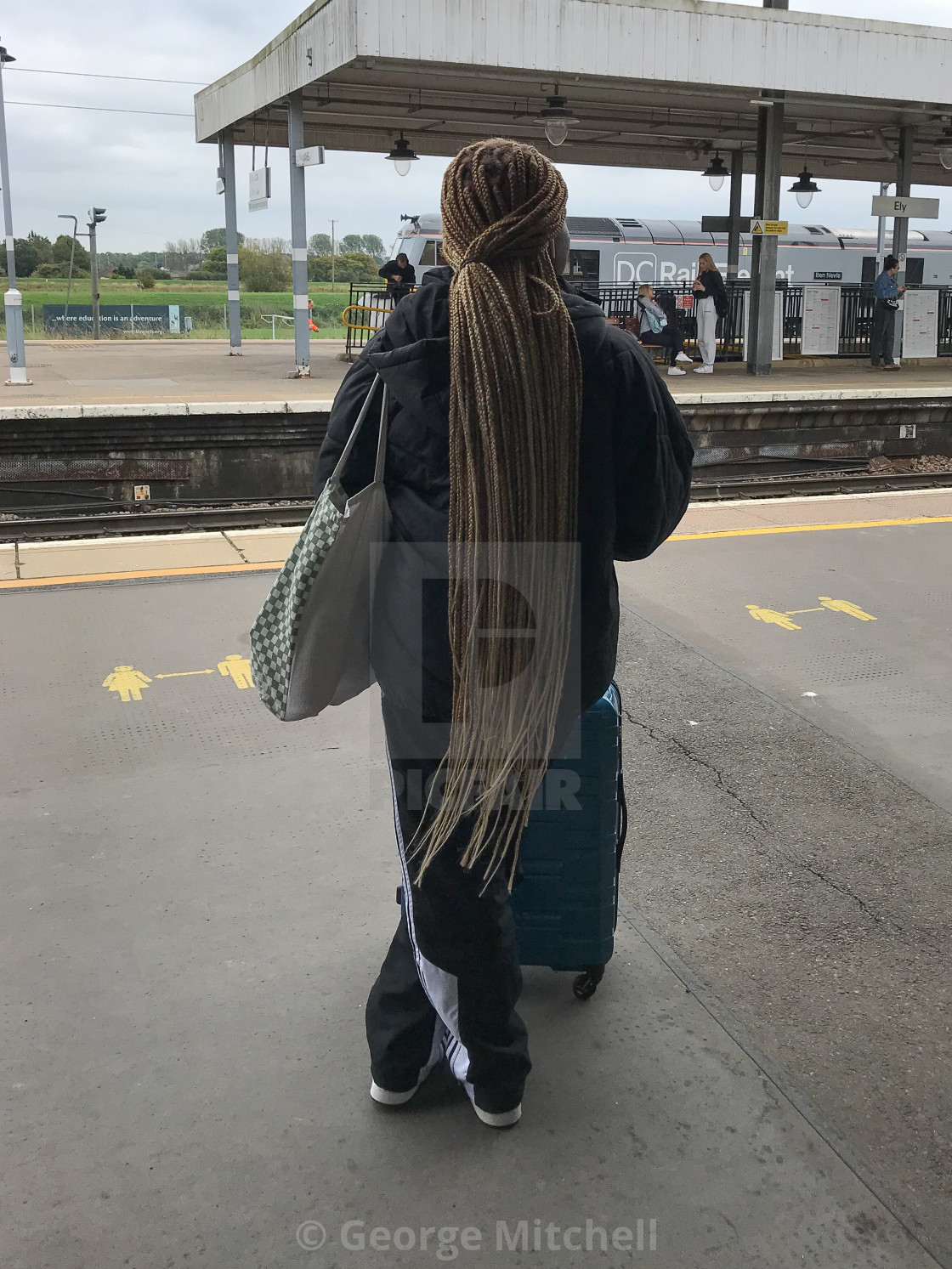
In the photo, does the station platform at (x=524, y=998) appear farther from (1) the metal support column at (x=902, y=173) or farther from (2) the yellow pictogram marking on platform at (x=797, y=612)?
(1) the metal support column at (x=902, y=173)

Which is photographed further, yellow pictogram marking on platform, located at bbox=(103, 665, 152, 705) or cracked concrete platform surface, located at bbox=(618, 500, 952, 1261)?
yellow pictogram marking on platform, located at bbox=(103, 665, 152, 705)

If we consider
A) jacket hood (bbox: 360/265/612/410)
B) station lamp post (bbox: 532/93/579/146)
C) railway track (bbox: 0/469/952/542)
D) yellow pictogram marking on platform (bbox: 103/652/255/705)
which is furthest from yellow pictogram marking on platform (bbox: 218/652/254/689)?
station lamp post (bbox: 532/93/579/146)

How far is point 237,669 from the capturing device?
16.8 feet

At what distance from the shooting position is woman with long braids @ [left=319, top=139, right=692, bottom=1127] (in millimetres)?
1858

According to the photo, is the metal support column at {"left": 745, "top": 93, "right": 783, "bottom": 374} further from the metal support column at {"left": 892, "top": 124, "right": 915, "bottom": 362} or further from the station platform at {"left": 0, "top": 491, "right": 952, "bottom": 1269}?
the station platform at {"left": 0, "top": 491, "right": 952, "bottom": 1269}

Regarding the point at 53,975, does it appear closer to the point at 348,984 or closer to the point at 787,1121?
the point at 348,984

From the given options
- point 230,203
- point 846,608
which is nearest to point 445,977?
point 846,608

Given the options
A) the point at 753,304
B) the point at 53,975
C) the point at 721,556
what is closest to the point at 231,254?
the point at 753,304

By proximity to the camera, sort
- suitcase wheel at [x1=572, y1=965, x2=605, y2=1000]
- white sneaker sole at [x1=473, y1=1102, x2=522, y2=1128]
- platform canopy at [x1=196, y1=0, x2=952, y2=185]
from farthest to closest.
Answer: platform canopy at [x1=196, y1=0, x2=952, y2=185] → suitcase wheel at [x1=572, y1=965, x2=605, y2=1000] → white sneaker sole at [x1=473, y1=1102, x2=522, y2=1128]

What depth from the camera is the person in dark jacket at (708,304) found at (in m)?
16.0

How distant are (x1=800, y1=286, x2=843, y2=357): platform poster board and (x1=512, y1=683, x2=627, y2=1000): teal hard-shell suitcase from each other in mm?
18901

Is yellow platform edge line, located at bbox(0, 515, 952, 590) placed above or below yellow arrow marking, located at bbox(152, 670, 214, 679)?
above

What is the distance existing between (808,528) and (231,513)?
4.77 metres

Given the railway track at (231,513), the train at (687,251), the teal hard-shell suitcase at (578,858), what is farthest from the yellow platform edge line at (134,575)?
the train at (687,251)
